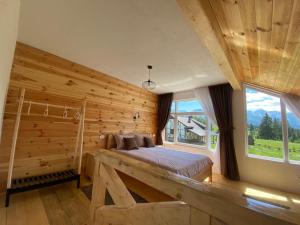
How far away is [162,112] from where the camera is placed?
207 inches

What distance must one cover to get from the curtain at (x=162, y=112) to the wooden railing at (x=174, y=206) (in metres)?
3.88

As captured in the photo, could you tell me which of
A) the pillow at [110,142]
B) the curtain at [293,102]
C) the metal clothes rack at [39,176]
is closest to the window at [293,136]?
the curtain at [293,102]

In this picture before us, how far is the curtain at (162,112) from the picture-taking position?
16.8 ft

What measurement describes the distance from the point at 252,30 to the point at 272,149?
3.03 metres

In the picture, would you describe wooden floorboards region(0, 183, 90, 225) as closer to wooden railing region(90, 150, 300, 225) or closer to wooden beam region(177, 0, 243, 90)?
wooden railing region(90, 150, 300, 225)

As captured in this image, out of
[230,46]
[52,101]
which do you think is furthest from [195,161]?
[52,101]

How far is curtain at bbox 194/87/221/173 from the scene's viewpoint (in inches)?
155

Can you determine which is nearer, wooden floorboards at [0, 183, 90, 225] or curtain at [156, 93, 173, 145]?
wooden floorboards at [0, 183, 90, 225]

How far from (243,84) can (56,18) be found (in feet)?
13.2

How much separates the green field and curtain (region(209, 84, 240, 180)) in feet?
1.62

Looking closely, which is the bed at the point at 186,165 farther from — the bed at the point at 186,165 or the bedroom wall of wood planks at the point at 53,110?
the bedroom wall of wood planks at the point at 53,110

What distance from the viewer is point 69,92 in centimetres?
316

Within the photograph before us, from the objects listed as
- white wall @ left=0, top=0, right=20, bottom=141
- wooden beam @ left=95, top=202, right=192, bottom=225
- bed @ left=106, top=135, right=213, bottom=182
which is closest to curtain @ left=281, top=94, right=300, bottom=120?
bed @ left=106, top=135, right=213, bottom=182

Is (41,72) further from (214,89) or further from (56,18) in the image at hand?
(214,89)
